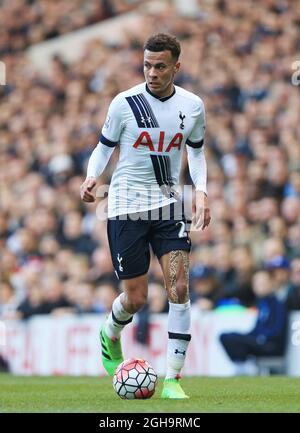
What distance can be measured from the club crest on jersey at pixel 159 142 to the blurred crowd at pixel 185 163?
4580 millimetres

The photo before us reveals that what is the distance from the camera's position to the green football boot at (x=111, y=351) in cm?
904

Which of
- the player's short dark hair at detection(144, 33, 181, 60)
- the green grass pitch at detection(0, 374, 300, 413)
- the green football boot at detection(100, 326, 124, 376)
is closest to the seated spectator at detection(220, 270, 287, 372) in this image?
the green grass pitch at detection(0, 374, 300, 413)

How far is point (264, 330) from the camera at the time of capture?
492 inches

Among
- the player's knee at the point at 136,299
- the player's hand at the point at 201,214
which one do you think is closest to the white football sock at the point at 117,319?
the player's knee at the point at 136,299

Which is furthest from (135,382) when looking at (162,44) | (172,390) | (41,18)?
(41,18)

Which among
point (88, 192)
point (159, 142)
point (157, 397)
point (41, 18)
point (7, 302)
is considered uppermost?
point (41, 18)

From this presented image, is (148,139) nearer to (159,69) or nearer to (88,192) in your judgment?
(159,69)

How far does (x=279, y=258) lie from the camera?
12773 millimetres

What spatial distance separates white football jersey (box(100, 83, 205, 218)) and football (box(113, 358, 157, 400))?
122cm

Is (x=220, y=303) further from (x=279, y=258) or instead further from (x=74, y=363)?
(x=74, y=363)

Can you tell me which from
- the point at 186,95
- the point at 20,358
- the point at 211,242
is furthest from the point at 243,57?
the point at 186,95

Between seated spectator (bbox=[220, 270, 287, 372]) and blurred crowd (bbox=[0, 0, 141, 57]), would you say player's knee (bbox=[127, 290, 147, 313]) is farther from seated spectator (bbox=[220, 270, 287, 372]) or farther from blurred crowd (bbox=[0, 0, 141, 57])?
blurred crowd (bbox=[0, 0, 141, 57])

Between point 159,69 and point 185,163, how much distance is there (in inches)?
299

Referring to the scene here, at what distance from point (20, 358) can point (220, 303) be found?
3378 millimetres
